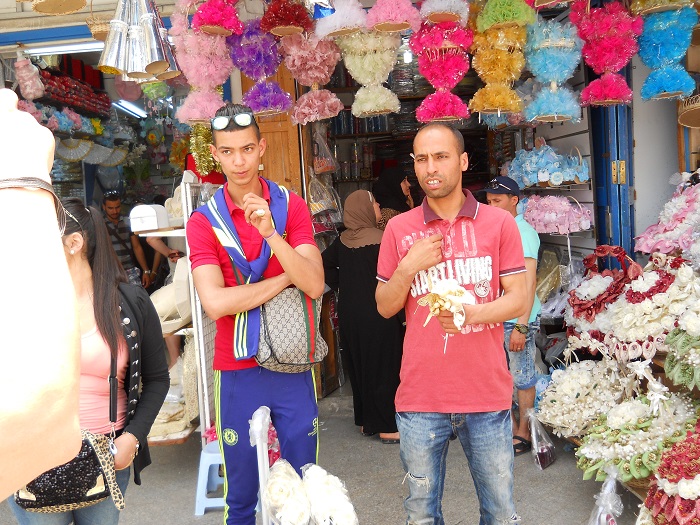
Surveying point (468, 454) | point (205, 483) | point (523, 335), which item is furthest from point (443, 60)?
point (205, 483)

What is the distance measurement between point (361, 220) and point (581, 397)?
1937 mm

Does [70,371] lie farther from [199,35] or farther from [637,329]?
[199,35]

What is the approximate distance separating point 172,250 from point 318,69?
1.74 meters

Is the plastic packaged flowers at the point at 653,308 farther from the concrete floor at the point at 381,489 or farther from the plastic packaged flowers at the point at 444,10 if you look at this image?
the plastic packaged flowers at the point at 444,10

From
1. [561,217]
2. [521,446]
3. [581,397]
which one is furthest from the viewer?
[561,217]

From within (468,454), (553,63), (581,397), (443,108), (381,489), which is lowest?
(381,489)

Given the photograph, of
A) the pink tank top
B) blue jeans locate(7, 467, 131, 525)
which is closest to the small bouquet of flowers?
the pink tank top

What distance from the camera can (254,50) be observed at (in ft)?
13.7

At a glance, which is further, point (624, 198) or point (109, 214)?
point (109, 214)

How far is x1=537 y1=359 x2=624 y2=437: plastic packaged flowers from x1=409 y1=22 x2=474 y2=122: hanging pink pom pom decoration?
5.74ft

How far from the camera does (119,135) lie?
8.19 m

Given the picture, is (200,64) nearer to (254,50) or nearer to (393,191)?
(254,50)

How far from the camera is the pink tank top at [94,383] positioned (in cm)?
208

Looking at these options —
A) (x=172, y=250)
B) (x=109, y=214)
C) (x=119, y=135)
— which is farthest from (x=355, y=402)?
(x=119, y=135)
